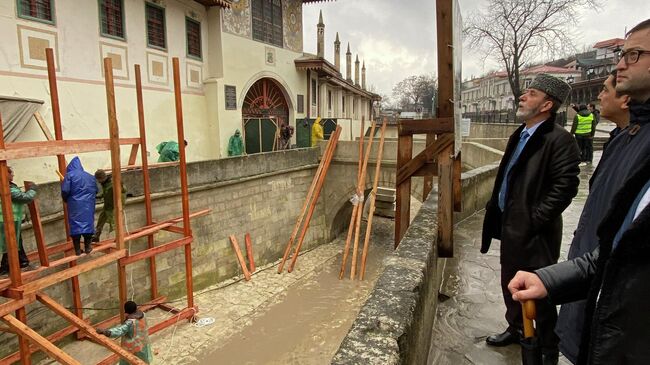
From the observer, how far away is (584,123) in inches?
367

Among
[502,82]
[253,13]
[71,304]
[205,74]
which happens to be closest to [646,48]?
[71,304]

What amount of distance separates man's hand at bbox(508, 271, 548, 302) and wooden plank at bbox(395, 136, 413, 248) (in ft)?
9.02

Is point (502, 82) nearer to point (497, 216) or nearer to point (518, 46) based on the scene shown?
point (518, 46)

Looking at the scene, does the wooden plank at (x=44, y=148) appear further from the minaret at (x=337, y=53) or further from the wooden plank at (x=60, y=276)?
the minaret at (x=337, y=53)

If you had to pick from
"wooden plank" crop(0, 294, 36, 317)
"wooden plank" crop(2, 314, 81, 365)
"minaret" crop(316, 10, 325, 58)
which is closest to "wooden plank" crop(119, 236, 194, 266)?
"wooden plank" crop(0, 294, 36, 317)

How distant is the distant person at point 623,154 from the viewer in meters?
1.25

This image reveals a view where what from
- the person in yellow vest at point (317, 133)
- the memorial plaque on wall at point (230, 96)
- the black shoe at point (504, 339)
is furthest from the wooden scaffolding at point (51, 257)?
the person in yellow vest at point (317, 133)

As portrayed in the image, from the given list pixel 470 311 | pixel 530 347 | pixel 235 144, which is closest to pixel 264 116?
pixel 235 144

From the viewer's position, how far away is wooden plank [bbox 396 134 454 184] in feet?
12.3

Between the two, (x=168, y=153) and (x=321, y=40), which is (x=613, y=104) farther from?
(x=321, y=40)

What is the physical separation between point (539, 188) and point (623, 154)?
101 cm

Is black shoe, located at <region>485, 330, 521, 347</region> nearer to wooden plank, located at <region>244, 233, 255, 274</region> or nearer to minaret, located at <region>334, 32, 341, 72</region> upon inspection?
wooden plank, located at <region>244, 233, 255, 274</region>

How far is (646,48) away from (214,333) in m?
8.36

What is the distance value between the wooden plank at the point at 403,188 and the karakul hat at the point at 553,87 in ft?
6.16
